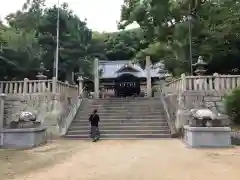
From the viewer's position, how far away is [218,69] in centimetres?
1812

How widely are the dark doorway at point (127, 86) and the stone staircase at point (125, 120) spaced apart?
9.43 meters

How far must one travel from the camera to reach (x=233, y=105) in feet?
41.6

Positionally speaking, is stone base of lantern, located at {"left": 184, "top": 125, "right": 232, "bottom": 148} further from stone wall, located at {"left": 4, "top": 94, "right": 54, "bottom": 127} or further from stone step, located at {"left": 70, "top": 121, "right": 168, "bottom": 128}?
stone wall, located at {"left": 4, "top": 94, "right": 54, "bottom": 127}

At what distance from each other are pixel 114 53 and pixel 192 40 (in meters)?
23.6

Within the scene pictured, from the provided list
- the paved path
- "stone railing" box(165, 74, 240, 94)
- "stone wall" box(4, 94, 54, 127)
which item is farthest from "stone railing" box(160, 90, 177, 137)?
"stone wall" box(4, 94, 54, 127)

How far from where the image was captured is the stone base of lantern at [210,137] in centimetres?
1091

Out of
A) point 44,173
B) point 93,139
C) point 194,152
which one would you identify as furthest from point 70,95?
point 44,173

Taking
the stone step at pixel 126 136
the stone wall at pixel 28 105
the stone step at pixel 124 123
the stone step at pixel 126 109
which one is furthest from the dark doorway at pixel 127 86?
the stone step at pixel 126 136

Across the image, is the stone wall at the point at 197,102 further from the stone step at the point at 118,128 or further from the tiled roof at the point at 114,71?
the tiled roof at the point at 114,71

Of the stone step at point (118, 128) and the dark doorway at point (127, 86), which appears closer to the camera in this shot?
the stone step at point (118, 128)

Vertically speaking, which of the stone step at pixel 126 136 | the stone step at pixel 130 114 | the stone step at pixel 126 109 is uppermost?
the stone step at pixel 126 109

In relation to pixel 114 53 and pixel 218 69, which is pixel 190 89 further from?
pixel 114 53

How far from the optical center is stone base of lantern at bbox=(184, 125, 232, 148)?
10914 mm

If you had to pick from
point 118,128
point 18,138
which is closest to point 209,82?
point 118,128
